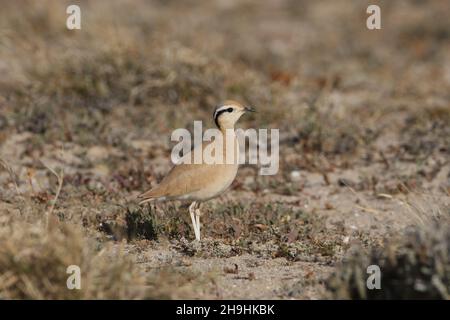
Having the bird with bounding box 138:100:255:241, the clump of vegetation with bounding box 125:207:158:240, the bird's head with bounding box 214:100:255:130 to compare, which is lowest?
the clump of vegetation with bounding box 125:207:158:240

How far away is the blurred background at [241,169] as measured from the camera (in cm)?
499

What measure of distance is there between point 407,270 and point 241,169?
4.01m

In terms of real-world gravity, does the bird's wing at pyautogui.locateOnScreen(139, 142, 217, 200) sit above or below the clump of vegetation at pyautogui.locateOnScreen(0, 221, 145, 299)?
above

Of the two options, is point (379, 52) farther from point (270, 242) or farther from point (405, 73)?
point (270, 242)

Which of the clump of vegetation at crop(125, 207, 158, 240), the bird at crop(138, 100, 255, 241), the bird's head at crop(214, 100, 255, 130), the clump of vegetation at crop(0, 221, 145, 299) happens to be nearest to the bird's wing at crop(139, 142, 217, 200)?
the bird at crop(138, 100, 255, 241)

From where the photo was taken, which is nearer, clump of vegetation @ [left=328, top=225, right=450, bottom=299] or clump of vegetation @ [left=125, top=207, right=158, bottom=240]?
clump of vegetation @ [left=328, top=225, right=450, bottom=299]

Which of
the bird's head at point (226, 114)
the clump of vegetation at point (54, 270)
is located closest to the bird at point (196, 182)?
the bird's head at point (226, 114)

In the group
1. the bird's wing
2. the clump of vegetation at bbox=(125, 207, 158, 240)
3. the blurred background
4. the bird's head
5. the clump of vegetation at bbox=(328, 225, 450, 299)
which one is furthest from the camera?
the bird's head

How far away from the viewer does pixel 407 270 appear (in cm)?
479

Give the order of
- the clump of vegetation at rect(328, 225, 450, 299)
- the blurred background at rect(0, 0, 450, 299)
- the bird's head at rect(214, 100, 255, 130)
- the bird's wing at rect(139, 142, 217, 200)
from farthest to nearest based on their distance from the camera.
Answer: the bird's head at rect(214, 100, 255, 130) → the bird's wing at rect(139, 142, 217, 200) → the blurred background at rect(0, 0, 450, 299) → the clump of vegetation at rect(328, 225, 450, 299)

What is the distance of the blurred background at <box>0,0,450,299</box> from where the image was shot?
4.99m

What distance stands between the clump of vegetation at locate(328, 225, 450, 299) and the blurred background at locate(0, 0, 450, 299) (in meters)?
0.01

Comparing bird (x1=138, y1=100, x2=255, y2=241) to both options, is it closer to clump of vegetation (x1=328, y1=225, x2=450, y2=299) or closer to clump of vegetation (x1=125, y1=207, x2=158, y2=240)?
clump of vegetation (x1=125, y1=207, x2=158, y2=240)

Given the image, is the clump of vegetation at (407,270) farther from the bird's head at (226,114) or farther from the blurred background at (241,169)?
the bird's head at (226,114)
